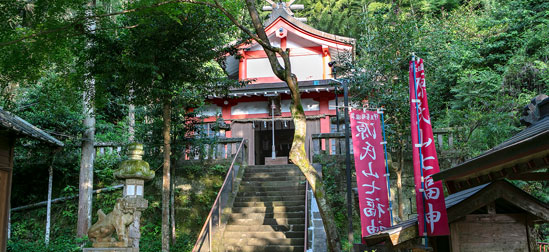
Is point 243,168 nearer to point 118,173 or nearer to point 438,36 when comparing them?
point 118,173

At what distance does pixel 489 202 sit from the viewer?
5.38 m

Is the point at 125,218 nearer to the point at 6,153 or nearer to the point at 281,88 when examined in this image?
the point at 6,153

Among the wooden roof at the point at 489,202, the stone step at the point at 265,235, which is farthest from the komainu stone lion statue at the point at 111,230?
the wooden roof at the point at 489,202

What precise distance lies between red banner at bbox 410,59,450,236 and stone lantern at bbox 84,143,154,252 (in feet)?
16.6

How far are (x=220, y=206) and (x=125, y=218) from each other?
3.53m

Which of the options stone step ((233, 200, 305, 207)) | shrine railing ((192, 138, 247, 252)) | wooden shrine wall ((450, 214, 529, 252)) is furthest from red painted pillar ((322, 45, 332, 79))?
wooden shrine wall ((450, 214, 529, 252))

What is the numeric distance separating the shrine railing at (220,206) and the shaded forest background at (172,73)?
31.9 inches

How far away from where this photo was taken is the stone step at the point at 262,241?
34.1 ft

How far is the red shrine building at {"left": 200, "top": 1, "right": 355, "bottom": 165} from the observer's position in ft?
57.3

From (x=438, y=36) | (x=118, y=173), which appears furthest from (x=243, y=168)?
(x=438, y=36)

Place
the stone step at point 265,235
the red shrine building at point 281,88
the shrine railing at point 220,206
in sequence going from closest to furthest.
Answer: the shrine railing at point 220,206, the stone step at point 265,235, the red shrine building at point 281,88

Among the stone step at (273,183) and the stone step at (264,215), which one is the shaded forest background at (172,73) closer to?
the stone step at (273,183)

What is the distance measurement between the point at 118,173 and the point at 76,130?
19.2ft

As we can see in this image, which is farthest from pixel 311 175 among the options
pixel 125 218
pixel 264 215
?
pixel 264 215
